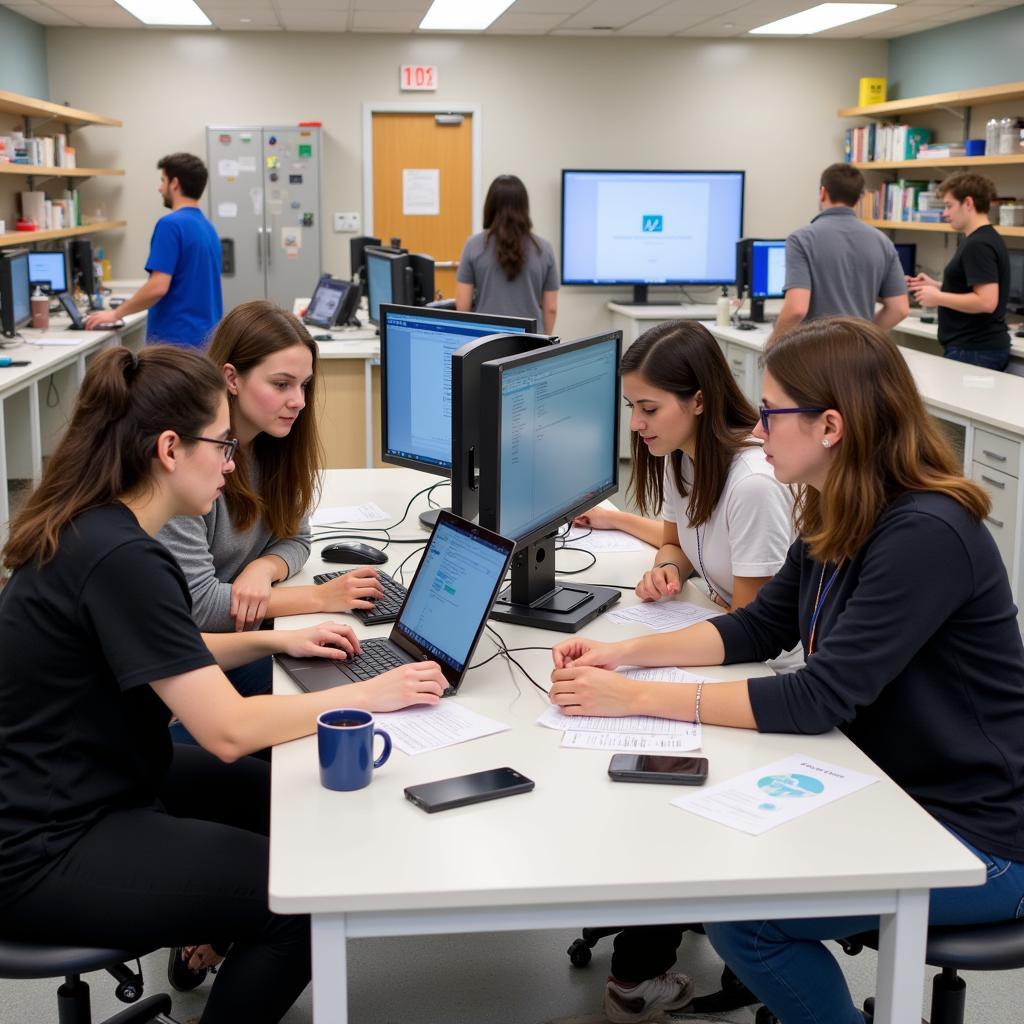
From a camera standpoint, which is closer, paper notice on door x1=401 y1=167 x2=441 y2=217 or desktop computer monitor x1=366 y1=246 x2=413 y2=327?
desktop computer monitor x1=366 y1=246 x2=413 y2=327

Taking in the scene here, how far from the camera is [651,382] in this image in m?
2.12

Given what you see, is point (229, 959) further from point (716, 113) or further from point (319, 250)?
point (716, 113)

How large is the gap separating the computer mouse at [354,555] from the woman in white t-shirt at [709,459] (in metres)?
0.56

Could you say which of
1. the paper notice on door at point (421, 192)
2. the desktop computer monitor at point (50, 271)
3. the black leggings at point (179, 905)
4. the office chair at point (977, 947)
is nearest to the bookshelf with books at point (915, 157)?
the paper notice on door at point (421, 192)

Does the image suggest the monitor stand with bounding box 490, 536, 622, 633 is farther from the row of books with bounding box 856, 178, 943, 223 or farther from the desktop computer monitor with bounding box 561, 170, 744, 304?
the desktop computer monitor with bounding box 561, 170, 744, 304

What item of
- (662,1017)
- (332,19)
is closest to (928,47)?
(332,19)

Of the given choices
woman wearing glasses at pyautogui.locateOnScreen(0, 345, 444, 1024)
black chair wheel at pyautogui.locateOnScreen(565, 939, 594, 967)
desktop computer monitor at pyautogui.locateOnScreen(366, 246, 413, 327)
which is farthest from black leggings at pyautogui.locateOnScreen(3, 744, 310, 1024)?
desktop computer monitor at pyautogui.locateOnScreen(366, 246, 413, 327)

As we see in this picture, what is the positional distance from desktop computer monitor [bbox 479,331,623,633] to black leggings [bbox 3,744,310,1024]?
2.14ft

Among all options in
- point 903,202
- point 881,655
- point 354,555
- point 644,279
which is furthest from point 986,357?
point 881,655

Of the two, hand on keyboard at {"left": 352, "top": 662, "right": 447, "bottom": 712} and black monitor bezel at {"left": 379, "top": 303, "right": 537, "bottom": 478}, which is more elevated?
black monitor bezel at {"left": 379, "top": 303, "right": 537, "bottom": 478}

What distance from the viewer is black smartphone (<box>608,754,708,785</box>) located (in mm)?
1461

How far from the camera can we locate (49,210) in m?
7.25

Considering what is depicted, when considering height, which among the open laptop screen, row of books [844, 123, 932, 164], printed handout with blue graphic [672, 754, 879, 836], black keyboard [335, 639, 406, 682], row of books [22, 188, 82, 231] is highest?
row of books [844, 123, 932, 164]

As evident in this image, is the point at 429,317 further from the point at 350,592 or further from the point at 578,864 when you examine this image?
the point at 578,864
